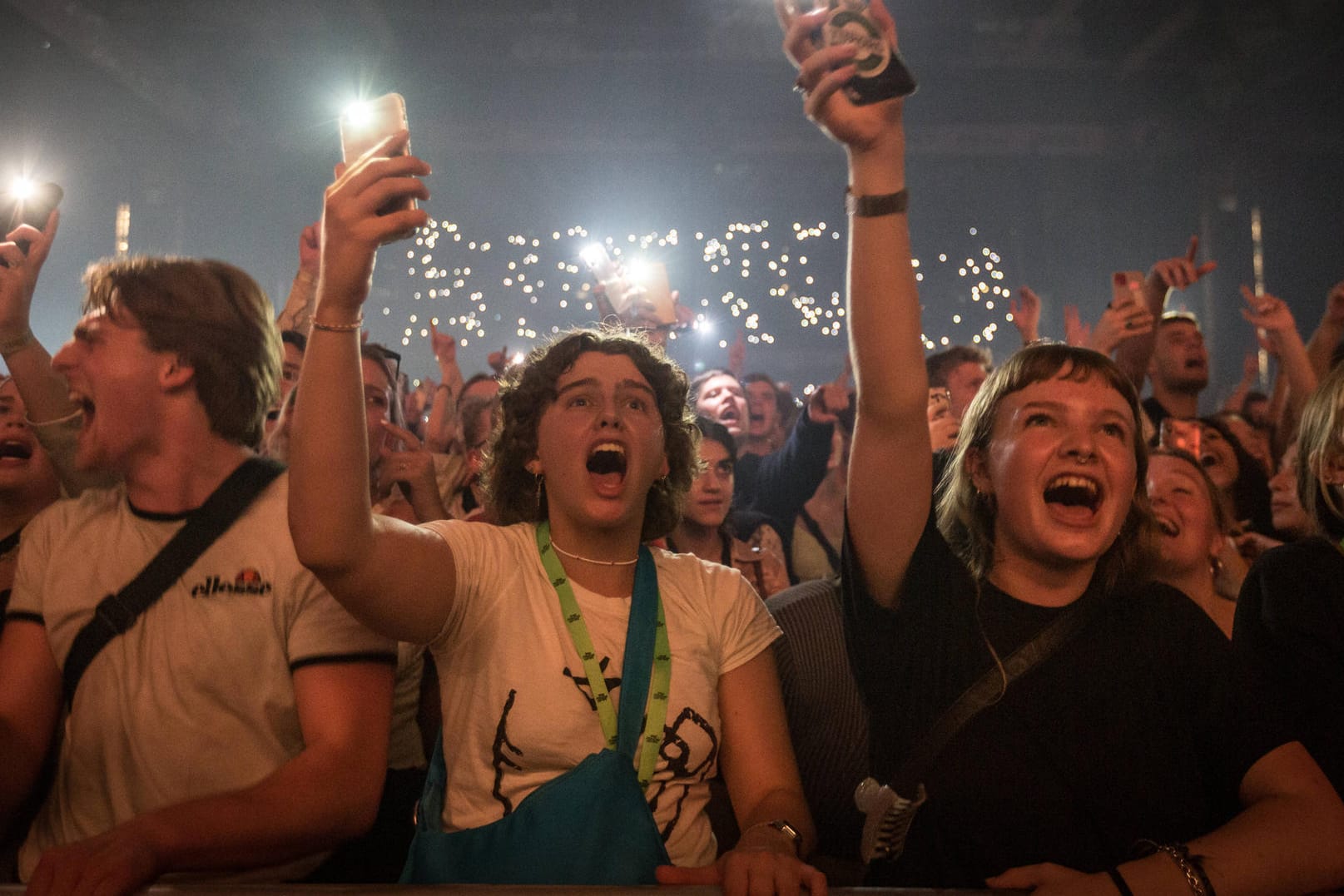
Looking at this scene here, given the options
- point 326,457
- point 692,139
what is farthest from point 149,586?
point 692,139

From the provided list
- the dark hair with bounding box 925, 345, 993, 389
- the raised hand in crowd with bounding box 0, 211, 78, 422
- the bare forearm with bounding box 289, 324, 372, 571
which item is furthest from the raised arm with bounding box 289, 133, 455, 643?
the dark hair with bounding box 925, 345, 993, 389

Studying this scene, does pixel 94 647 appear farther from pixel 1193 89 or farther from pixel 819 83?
pixel 1193 89

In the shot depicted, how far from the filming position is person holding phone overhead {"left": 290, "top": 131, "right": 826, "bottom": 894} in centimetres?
133

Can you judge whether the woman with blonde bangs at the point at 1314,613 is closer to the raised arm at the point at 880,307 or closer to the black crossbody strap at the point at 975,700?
the black crossbody strap at the point at 975,700

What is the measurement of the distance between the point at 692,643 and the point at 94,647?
936 millimetres

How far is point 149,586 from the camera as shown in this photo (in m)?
1.59

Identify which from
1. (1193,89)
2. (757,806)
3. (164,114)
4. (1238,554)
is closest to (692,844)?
(757,806)

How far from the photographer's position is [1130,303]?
3463mm

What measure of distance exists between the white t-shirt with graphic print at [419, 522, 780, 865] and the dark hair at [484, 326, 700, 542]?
19 centimetres

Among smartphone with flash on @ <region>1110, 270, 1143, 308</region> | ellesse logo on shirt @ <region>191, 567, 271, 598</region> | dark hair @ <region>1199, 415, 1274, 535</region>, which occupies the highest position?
smartphone with flash on @ <region>1110, 270, 1143, 308</region>

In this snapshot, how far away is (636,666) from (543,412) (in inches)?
21.7

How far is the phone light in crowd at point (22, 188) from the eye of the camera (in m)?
2.48

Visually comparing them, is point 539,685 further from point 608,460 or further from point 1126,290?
point 1126,290

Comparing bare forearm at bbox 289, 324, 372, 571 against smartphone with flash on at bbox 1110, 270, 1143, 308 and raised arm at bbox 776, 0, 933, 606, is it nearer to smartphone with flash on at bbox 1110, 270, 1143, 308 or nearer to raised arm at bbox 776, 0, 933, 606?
raised arm at bbox 776, 0, 933, 606
